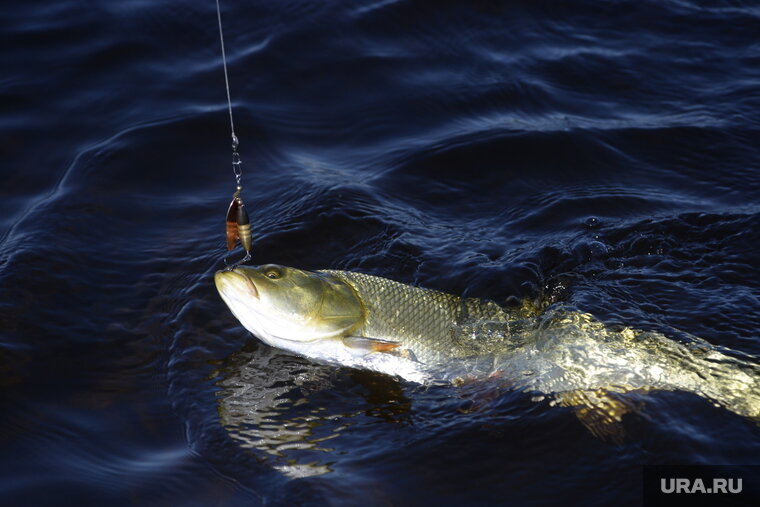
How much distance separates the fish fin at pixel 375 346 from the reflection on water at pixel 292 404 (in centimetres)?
24

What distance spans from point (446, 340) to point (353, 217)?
6.45ft

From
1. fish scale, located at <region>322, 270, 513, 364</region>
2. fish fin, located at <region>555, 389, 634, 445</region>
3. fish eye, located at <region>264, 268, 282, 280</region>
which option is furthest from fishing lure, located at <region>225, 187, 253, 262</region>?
fish fin, located at <region>555, 389, 634, 445</region>

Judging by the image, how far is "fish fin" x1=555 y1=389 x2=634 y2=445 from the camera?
5.01 m

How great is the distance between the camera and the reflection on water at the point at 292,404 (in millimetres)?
5035

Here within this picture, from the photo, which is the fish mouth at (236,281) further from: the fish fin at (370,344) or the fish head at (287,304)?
the fish fin at (370,344)

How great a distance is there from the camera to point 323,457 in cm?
497

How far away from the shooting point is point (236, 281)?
5.38m

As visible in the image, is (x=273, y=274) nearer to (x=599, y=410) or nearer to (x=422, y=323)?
(x=422, y=323)

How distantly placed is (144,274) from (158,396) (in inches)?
55.4

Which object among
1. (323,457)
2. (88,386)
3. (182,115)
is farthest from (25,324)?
(182,115)

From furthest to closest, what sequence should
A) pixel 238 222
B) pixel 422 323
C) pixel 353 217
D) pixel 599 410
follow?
pixel 353 217 < pixel 238 222 < pixel 422 323 < pixel 599 410

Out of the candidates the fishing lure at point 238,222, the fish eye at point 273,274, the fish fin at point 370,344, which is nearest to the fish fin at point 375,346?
the fish fin at point 370,344

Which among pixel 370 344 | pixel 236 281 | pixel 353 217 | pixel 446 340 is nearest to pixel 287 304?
pixel 236 281

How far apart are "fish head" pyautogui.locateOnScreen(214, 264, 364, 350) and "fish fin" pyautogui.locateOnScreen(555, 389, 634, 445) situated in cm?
131
